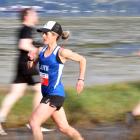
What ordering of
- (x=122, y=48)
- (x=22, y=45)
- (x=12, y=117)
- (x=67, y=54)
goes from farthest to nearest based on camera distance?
1. (x=122, y=48)
2. (x=12, y=117)
3. (x=22, y=45)
4. (x=67, y=54)

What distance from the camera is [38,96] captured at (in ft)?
32.2

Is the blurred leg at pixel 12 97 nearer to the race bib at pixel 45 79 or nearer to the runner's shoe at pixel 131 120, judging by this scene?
the runner's shoe at pixel 131 120

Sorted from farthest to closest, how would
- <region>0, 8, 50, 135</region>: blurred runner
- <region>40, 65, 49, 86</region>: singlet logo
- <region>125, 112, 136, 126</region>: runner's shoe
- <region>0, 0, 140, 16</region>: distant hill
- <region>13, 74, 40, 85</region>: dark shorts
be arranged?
<region>0, 0, 140, 16</region>: distant hill → <region>13, 74, 40, 85</region>: dark shorts → <region>0, 8, 50, 135</region>: blurred runner → <region>125, 112, 136, 126</region>: runner's shoe → <region>40, 65, 49, 86</region>: singlet logo

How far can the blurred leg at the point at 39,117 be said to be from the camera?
309 inches

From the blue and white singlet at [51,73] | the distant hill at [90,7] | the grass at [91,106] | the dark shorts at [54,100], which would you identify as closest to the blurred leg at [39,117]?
the dark shorts at [54,100]

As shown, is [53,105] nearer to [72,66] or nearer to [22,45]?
[22,45]

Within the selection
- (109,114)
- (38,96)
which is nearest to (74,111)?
(109,114)

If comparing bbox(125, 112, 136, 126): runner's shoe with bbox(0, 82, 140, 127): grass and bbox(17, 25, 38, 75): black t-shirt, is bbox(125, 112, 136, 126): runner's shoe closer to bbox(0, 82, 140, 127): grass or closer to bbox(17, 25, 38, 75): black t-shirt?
bbox(0, 82, 140, 127): grass

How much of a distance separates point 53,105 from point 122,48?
993 inches

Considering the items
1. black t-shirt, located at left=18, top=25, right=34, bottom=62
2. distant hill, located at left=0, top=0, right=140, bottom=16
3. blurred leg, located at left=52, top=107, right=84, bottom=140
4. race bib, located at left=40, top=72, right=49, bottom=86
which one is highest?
black t-shirt, located at left=18, top=25, right=34, bottom=62

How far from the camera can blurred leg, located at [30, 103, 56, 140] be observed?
7.86 meters

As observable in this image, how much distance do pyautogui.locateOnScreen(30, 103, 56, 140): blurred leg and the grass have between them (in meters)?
2.53

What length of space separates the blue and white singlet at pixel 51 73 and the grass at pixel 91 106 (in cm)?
253

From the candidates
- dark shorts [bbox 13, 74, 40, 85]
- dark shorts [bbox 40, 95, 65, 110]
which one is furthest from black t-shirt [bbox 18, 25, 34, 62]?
dark shorts [bbox 40, 95, 65, 110]
